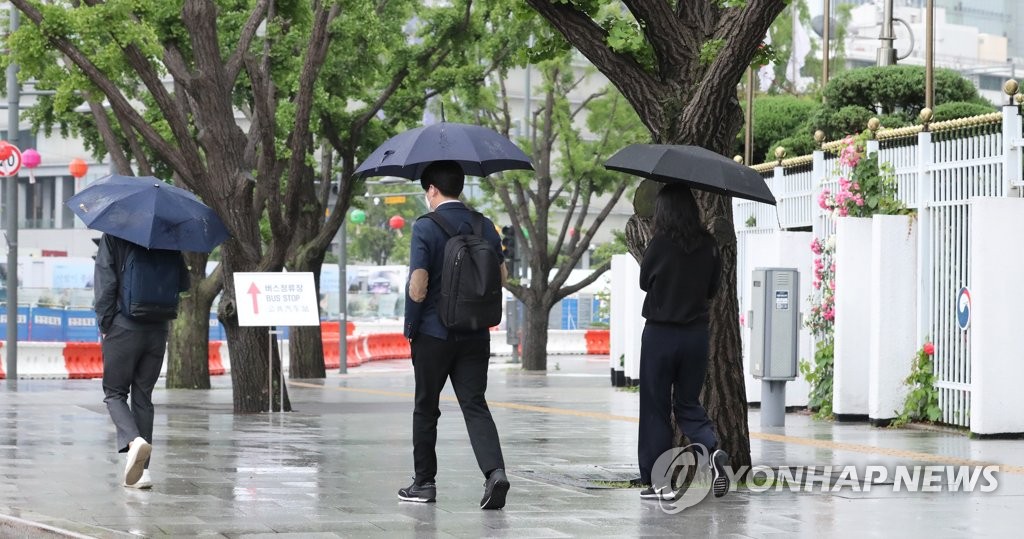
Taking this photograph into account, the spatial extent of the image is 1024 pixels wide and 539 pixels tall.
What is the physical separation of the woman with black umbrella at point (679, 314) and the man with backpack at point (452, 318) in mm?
881

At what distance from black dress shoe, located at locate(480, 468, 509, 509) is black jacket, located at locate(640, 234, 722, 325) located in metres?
1.22

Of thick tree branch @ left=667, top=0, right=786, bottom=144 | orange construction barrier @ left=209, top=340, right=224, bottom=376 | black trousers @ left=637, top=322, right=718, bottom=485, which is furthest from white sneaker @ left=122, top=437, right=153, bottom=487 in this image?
orange construction barrier @ left=209, top=340, right=224, bottom=376

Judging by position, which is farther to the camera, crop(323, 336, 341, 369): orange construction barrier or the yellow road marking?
crop(323, 336, 341, 369): orange construction barrier

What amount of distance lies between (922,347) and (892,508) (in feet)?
25.2

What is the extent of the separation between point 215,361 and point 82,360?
11.5 feet

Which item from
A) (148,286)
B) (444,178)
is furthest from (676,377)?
(148,286)

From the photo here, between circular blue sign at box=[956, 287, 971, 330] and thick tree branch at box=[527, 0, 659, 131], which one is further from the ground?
thick tree branch at box=[527, 0, 659, 131]

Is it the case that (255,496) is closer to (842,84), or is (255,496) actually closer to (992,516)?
(992,516)

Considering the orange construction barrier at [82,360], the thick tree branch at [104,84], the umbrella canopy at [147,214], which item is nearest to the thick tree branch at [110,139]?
the thick tree branch at [104,84]

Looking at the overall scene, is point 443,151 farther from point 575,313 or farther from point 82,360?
point 575,313

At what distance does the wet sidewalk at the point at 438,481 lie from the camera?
26.8 feet

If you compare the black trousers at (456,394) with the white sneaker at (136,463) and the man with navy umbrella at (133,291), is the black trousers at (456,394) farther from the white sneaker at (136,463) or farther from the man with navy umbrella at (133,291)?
the man with navy umbrella at (133,291)

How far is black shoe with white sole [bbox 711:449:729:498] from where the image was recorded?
29.9 ft

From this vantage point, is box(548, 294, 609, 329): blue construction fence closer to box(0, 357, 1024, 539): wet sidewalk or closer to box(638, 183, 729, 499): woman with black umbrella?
box(0, 357, 1024, 539): wet sidewalk
